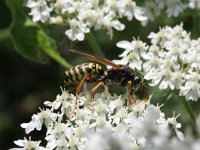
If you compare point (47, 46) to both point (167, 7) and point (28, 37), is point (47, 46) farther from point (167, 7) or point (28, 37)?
point (167, 7)

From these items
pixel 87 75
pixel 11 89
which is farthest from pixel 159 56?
pixel 11 89

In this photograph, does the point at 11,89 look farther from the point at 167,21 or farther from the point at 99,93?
the point at 99,93

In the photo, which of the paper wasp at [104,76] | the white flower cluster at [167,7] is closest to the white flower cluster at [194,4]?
the white flower cluster at [167,7]

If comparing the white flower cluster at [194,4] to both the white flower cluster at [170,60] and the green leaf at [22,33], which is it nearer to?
the white flower cluster at [170,60]

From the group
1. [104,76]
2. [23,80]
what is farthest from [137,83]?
[23,80]

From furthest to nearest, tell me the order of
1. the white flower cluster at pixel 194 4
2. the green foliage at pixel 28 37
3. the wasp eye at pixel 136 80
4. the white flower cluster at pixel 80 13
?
the white flower cluster at pixel 194 4 < the green foliage at pixel 28 37 < the white flower cluster at pixel 80 13 < the wasp eye at pixel 136 80
